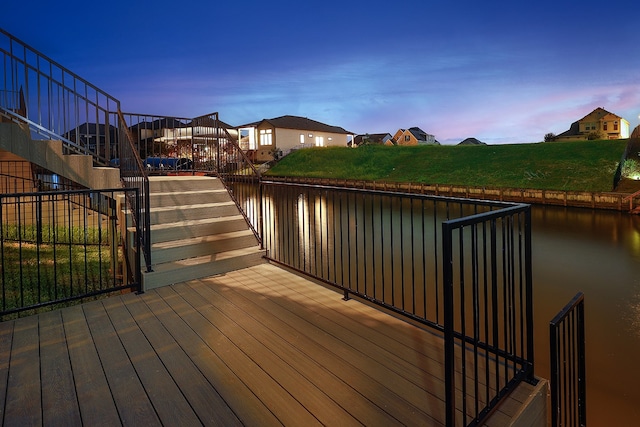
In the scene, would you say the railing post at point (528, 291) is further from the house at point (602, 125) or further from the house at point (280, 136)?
the house at point (602, 125)

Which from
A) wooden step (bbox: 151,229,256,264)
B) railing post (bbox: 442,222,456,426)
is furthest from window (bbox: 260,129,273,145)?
railing post (bbox: 442,222,456,426)

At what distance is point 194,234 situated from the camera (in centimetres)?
508

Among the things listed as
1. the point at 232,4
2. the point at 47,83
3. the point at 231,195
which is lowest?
the point at 231,195

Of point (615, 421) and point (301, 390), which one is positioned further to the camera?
point (615, 421)

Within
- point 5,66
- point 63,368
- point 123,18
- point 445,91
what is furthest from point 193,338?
point 445,91

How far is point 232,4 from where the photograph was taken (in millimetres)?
30391

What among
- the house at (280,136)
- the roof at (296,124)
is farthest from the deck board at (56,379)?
the roof at (296,124)

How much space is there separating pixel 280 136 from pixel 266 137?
Answer: 204 centimetres

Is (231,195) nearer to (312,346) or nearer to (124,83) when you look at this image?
(312,346)

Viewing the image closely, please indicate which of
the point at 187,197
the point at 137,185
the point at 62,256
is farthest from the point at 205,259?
the point at 62,256

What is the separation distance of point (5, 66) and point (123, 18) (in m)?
39.1

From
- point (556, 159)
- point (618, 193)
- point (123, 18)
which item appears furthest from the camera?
point (123, 18)

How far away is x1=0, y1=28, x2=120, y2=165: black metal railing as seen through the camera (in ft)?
18.6

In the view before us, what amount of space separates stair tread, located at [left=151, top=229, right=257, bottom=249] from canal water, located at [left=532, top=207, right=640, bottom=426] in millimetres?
4669
